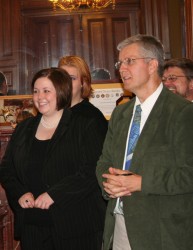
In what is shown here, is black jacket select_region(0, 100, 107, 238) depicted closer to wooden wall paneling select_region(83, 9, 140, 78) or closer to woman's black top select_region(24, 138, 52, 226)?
woman's black top select_region(24, 138, 52, 226)

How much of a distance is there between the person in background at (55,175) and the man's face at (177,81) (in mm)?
691

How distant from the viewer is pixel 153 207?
5.49 ft

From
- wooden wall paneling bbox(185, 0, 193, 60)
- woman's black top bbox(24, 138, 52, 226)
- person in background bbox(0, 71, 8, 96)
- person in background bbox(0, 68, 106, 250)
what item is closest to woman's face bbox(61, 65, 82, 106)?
person in background bbox(0, 68, 106, 250)

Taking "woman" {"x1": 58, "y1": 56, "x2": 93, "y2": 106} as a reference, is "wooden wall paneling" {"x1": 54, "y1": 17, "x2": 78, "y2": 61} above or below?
above

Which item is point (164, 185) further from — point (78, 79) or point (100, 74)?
point (100, 74)

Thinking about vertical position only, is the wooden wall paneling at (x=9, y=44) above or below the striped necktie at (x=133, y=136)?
above

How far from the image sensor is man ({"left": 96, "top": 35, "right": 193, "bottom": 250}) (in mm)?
A: 1645

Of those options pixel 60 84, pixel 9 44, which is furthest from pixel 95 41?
pixel 60 84

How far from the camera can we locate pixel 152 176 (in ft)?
5.39

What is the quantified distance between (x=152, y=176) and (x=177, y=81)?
50.5 inches

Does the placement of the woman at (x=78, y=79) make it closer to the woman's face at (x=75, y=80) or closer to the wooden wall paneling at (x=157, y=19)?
the woman's face at (x=75, y=80)

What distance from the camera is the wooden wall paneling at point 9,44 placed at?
621cm

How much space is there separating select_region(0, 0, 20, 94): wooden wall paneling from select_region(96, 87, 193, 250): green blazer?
476 cm

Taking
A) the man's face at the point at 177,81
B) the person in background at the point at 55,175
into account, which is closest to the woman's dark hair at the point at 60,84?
the person in background at the point at 55,175
